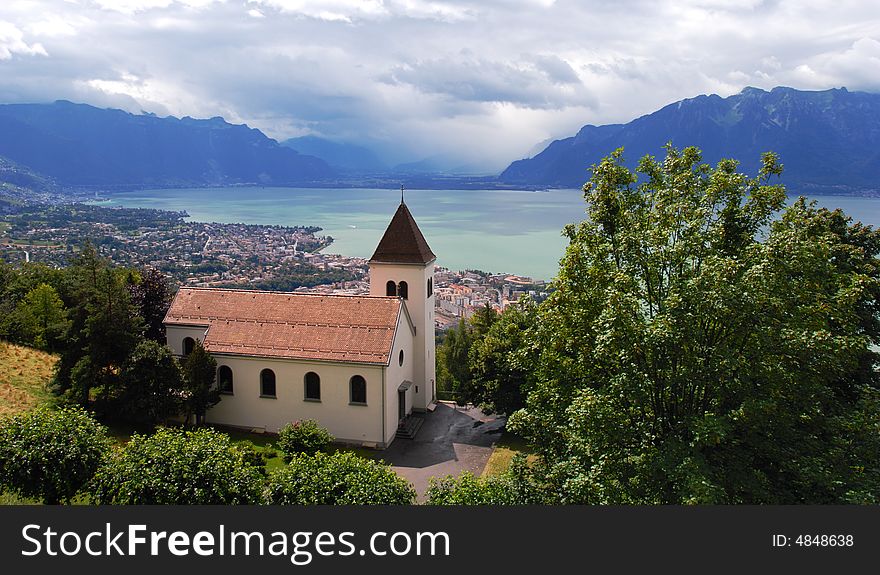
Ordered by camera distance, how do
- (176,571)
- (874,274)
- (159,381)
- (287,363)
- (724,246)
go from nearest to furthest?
(176,571) < (724,246) < (874,274) < (159,381) < (287,363)

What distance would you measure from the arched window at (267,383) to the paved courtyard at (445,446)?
5780mm

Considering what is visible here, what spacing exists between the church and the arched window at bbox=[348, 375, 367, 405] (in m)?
0.05

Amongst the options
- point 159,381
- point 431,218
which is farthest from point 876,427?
point 431,218

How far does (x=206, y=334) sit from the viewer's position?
28.4 m

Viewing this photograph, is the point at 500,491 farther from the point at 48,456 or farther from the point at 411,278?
the point at 411,278

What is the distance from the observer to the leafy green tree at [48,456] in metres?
14.9

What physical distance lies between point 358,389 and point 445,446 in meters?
4.64

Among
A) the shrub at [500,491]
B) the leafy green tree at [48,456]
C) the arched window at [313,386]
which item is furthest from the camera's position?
the arched window at [313,386]

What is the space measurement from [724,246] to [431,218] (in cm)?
13821

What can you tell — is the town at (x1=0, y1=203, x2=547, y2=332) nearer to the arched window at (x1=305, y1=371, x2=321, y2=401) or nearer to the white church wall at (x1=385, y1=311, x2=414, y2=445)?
the white church wall at (x1=385, y1=311, x2=414, y2=445)

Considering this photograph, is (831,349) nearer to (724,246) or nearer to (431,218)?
(724,246)

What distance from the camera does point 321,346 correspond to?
2709cm

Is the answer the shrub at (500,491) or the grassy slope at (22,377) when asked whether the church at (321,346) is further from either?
the shrub at (500,491)

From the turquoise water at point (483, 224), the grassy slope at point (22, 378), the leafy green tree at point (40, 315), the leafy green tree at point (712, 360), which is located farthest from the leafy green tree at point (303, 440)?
the turquoise water at point (483, 224)
